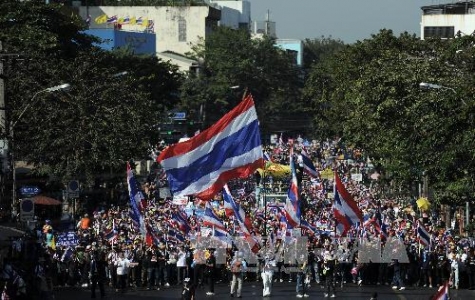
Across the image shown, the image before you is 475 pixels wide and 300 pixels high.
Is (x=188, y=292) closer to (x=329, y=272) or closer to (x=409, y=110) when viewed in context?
(x=329, y=272)

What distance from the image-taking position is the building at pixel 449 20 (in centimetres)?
10694

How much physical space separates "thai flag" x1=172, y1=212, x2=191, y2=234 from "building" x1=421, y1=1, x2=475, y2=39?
61.3m

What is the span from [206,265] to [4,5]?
97.2 ft

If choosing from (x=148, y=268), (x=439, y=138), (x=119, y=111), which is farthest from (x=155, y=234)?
(x=119, y=111)

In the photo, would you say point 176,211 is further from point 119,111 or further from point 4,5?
point 4,5

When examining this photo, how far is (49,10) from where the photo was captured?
74.4 m

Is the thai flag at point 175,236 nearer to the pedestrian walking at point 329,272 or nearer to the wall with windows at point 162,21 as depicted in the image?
the pedestrian walking at point 329,272

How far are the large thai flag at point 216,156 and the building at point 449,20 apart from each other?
244ft

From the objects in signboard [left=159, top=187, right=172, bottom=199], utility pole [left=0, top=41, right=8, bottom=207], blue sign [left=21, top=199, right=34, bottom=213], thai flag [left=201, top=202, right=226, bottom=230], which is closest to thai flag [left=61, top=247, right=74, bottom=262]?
utility pole [left=0, top=41, right=8, bottom=207]

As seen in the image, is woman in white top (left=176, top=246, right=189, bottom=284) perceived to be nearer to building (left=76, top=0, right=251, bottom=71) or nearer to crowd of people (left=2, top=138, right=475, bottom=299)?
crowd of people (left=2, top=138, right=475, bottom=299)

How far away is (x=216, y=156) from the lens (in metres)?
32.3

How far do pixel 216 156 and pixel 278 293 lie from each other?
8084 mm

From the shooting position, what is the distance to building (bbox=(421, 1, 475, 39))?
107 m

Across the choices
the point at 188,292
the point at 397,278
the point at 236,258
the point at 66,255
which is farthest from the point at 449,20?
the point at 188,292
